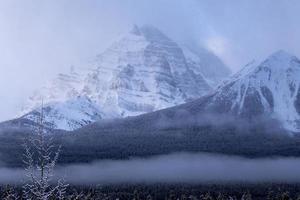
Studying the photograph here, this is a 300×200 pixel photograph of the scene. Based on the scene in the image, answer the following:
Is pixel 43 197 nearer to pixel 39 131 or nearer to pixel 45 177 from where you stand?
pixel 45 177

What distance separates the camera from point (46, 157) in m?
37.6

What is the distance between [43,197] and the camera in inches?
1529

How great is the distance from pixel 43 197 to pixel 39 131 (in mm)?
3462

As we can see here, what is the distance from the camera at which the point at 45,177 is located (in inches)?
1535

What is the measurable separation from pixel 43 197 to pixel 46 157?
2.38 m

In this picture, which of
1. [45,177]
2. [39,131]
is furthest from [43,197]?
[39,131]

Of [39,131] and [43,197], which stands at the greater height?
[39,131]

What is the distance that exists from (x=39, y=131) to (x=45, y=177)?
2.70 m

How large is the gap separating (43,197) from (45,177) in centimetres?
96
